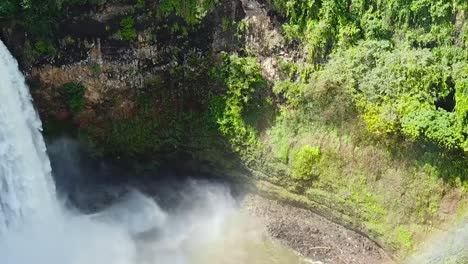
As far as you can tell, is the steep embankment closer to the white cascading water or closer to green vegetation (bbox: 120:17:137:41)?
green vegetation (bbox: 120:17:137:41)

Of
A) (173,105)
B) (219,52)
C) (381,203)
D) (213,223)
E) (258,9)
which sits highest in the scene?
(258,9)

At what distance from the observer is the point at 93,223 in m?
19.7

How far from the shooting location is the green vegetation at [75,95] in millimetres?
19250

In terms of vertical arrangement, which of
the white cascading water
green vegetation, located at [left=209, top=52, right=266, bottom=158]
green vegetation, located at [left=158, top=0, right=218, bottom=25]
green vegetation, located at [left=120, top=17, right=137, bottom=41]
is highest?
green vegetation, located at [left=158, top=0, right=218, bottom=25]

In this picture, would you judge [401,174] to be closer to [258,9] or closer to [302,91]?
[302,91]

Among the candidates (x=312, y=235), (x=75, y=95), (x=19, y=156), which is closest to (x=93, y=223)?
(x=19, y=156)

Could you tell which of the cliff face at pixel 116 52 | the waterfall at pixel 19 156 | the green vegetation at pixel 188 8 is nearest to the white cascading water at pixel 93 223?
the waterfall at pixel 19 156

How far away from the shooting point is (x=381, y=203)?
18766 mm

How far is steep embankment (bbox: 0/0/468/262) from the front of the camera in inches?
691

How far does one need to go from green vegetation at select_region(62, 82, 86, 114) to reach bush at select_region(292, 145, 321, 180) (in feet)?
24.4

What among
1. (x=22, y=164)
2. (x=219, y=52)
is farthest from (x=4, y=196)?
(x=219, y=52)

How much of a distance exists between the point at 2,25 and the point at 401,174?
13.0 m

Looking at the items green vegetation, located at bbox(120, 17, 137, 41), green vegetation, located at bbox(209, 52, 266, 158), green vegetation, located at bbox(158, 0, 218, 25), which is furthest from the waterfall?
green vegetation, located at bbox(209, 52, 266, 158)

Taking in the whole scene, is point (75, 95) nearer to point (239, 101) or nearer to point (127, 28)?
point (127, 28)
